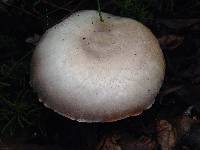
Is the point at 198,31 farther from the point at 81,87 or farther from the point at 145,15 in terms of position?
the point at 81,87

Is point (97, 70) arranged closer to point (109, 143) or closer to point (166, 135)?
point (109, 143)

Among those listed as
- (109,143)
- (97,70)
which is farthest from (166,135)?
(97,70)

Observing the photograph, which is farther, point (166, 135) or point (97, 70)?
point (166, 135)

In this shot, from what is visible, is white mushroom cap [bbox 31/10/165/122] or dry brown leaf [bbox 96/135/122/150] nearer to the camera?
white mushroom cap [bbox 31/10/165/122]

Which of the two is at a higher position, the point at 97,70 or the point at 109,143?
the point at 97,70

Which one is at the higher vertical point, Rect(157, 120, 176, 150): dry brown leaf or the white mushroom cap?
the white mushroom cap

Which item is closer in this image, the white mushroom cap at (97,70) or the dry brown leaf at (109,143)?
the white mushroom cap at (97,70)

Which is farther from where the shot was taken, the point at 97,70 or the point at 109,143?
the point at 109,143

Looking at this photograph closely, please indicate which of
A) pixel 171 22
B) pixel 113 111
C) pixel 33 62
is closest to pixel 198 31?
pixel 171 22
